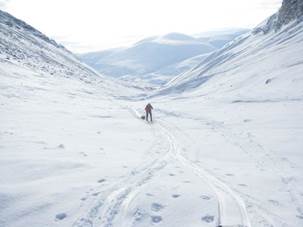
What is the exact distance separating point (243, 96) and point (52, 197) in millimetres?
35582

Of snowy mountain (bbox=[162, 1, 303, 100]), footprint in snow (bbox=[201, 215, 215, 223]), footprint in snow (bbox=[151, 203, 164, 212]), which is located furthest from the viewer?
snowy mountain (bbox=[162, 1, 303, 100])

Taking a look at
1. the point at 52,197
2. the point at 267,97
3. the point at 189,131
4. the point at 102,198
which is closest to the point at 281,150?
the point at 189,131

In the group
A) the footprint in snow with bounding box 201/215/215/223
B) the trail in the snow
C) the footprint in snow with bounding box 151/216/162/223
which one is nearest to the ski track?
the trail in the snow

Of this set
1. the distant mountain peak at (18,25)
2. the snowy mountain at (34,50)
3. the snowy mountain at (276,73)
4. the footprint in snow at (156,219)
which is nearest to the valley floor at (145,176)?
the footprint in snow at (156,219)

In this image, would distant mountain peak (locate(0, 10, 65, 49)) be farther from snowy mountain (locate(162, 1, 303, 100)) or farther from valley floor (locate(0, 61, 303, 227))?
valley floor (locate(0, 61, 303, 227))

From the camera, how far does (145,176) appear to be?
12.0 m

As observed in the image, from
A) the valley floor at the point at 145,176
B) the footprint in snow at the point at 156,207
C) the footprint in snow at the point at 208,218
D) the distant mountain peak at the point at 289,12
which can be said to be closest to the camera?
the footprint in snow at the point at 208,218

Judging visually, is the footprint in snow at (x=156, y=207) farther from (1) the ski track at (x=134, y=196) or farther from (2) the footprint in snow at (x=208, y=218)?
(2) the footprint in snow at (x=208, y=218)

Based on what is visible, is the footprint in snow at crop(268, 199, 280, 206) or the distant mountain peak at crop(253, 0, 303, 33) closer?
the footprint in snow at crop(268, 199, 280, 206)

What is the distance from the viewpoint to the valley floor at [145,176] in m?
8.88

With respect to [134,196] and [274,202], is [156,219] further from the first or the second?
[274,202]

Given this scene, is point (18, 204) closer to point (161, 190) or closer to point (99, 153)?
point (161, 190)

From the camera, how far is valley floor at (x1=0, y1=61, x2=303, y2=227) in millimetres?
8875

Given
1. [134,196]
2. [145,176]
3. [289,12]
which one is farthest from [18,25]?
[134,196]
